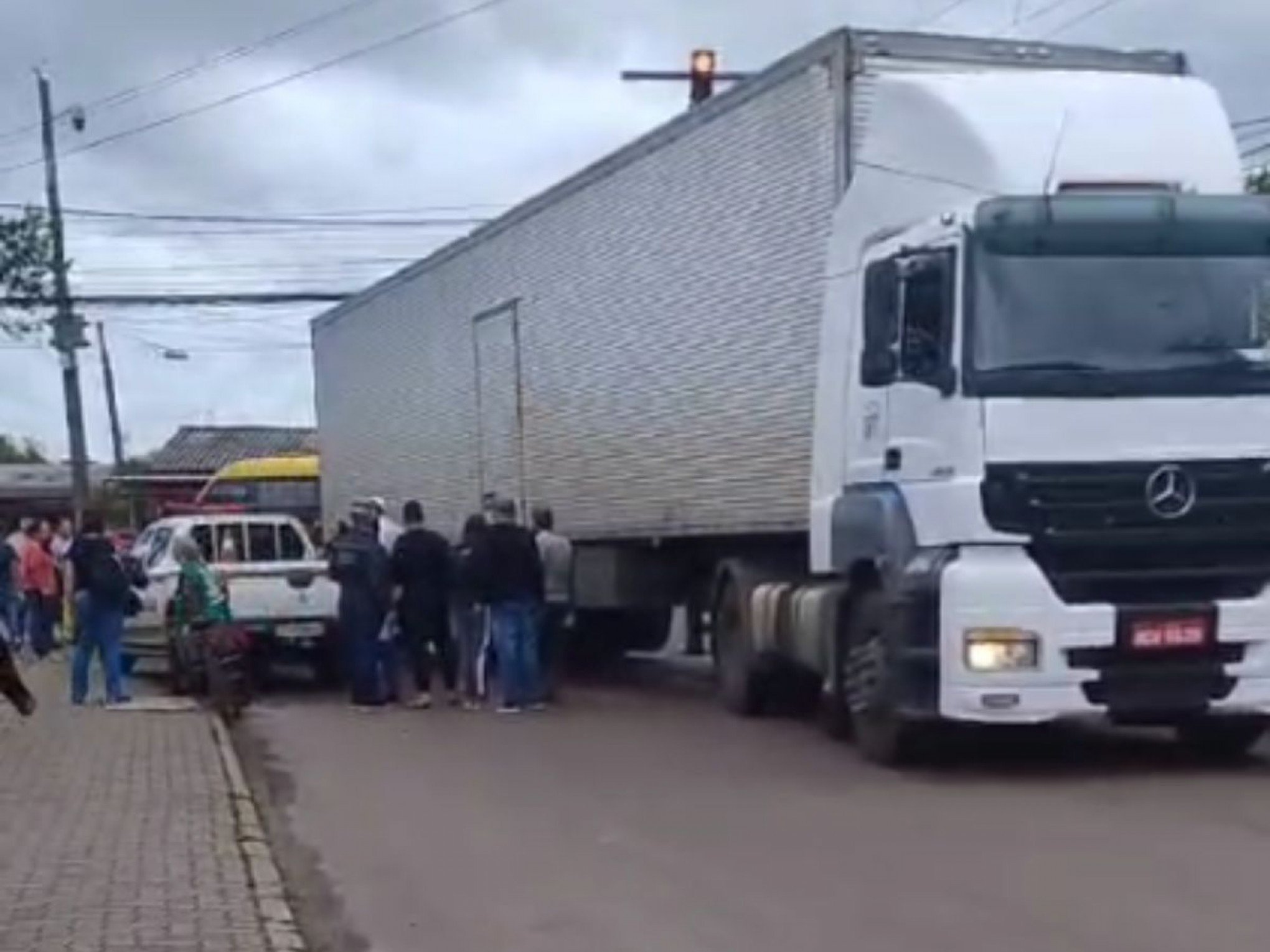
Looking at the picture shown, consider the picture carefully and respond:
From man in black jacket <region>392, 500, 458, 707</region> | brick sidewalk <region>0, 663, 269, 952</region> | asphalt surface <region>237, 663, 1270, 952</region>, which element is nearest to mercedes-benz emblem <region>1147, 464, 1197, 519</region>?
asphalt surface <region>237, 663, 1270, 952</region>

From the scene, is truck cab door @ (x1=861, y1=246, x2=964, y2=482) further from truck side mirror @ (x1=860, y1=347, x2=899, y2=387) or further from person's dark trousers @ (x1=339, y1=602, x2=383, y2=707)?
person's dark trousers @ (x1=339, y1=602, x2=383, y2=707)

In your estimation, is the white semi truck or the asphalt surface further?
the white semi truck

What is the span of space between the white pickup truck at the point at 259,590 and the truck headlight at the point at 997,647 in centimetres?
1004

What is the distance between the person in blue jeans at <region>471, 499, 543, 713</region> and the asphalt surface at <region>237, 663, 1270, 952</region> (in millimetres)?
2383

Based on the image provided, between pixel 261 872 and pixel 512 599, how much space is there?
9.15m

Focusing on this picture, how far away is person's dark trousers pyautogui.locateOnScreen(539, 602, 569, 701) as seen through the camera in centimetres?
2161

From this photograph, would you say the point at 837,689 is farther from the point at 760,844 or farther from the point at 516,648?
the point at 516,648

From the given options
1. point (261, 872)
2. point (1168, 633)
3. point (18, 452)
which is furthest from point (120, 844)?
point (18, 452)

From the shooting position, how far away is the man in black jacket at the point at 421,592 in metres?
21.4

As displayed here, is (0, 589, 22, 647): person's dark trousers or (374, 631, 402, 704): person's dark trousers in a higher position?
(374, 631, 402, 704): person's dark trousers

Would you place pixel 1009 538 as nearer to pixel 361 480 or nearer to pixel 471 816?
pixel 471 816

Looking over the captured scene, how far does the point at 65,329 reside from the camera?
37.1m

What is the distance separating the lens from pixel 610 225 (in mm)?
21016

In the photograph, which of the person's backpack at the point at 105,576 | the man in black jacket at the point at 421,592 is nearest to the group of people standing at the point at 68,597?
the person's backpack at the point at 105,576
